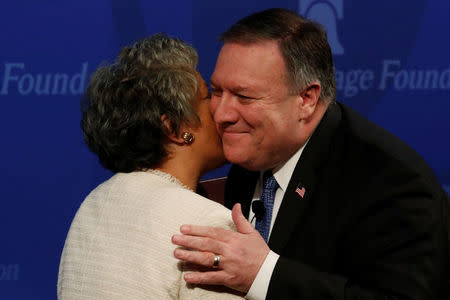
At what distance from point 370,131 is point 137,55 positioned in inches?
30.2

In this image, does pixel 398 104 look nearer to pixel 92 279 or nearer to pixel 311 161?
pixel 311 161

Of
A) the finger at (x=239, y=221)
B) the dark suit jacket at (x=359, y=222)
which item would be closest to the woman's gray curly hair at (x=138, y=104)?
the finger at (x=239, y=221)

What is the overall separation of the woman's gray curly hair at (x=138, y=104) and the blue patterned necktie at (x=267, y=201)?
40cm

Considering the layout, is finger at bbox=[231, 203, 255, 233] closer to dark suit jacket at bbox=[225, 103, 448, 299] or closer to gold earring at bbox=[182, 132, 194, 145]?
dark suit jacket at bbox=[225, 103, 448, 299]

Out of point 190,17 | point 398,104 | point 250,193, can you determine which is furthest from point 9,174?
point 398,104

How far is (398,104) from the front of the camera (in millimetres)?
3088

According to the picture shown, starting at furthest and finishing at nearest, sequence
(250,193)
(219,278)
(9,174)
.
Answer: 1. (9,174)
2. (250,193)
3. (219,278)

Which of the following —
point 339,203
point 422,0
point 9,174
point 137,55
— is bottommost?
point 9,174

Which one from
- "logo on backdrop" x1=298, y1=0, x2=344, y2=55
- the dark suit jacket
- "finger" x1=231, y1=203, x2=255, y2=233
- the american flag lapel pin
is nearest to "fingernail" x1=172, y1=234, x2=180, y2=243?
"finger" x1=231, y1=203, x2=255, y2=233

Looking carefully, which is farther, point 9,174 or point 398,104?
→ point 9,174

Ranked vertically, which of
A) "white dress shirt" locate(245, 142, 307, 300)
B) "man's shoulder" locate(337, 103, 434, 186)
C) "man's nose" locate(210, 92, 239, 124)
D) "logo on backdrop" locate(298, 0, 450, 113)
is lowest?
"white dress shirt" locate(245, 142, 307, 300)

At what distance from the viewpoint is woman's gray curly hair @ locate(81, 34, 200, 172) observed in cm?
187

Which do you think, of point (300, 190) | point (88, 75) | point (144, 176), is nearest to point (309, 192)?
point (300, 190)

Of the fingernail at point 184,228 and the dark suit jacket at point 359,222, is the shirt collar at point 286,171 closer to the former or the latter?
the dark suit jacket at point 359,222
